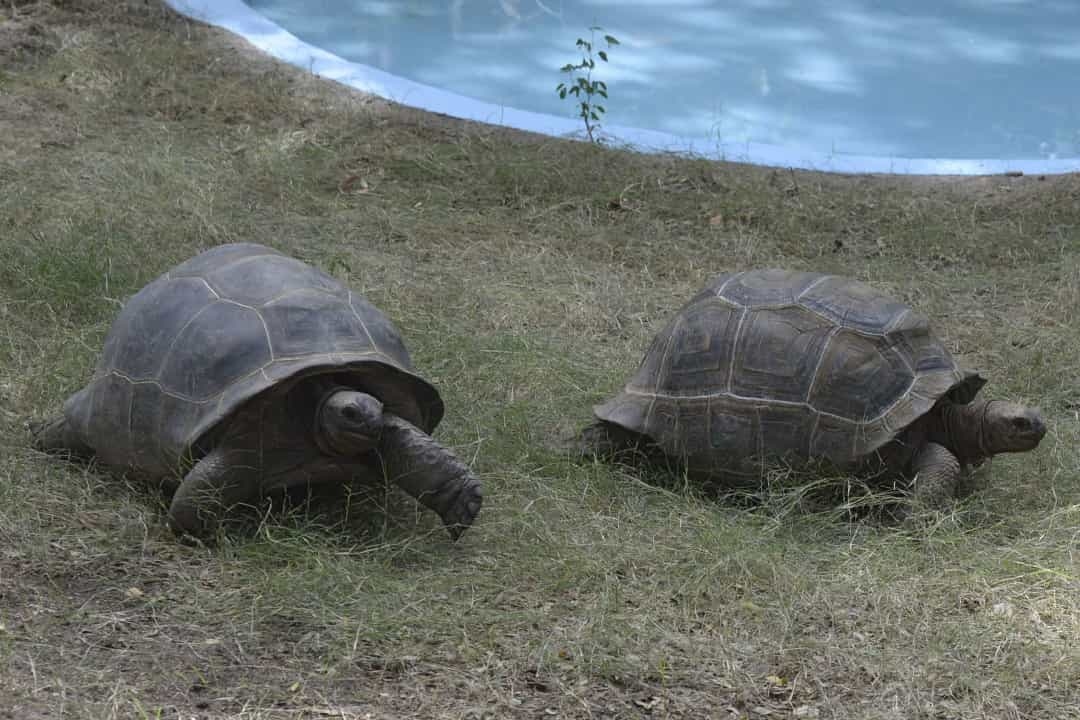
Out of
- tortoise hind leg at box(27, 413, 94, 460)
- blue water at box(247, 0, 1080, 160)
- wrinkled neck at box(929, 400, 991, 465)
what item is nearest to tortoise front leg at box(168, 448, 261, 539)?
tortoise hind leg at box(27, 413, 94, 460)

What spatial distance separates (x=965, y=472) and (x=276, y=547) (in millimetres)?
2058

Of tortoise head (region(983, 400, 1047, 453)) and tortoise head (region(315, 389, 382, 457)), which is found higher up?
tortoise head (region(983, 400, 1047, 453))

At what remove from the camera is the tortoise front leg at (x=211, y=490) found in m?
3.46

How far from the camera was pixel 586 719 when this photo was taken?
9.15ft

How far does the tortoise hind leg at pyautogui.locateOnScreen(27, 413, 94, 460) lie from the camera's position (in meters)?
3.85

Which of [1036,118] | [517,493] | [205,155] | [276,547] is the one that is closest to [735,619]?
[517,493]

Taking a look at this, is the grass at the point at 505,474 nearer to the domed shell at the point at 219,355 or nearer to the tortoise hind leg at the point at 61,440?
the tortoise hind leg at the point at 61,440

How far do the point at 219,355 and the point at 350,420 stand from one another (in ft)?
1.35

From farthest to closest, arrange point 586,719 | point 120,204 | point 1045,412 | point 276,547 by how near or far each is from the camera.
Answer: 1. point 120,204
2. point 1045,412
3. point 276,547
4. point 586,719

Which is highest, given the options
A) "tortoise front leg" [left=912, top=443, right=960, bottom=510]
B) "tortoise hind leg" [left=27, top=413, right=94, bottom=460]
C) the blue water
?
the blue water

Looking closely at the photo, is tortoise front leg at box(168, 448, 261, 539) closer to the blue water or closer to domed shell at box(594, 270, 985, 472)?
domed shell at box(594, 270, 985, 472)

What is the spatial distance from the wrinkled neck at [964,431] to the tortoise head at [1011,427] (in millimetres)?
15

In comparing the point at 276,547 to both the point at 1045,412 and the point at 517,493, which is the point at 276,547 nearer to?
the point at 517,493

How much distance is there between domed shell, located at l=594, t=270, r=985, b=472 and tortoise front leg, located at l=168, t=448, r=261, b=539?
1.15 meters
